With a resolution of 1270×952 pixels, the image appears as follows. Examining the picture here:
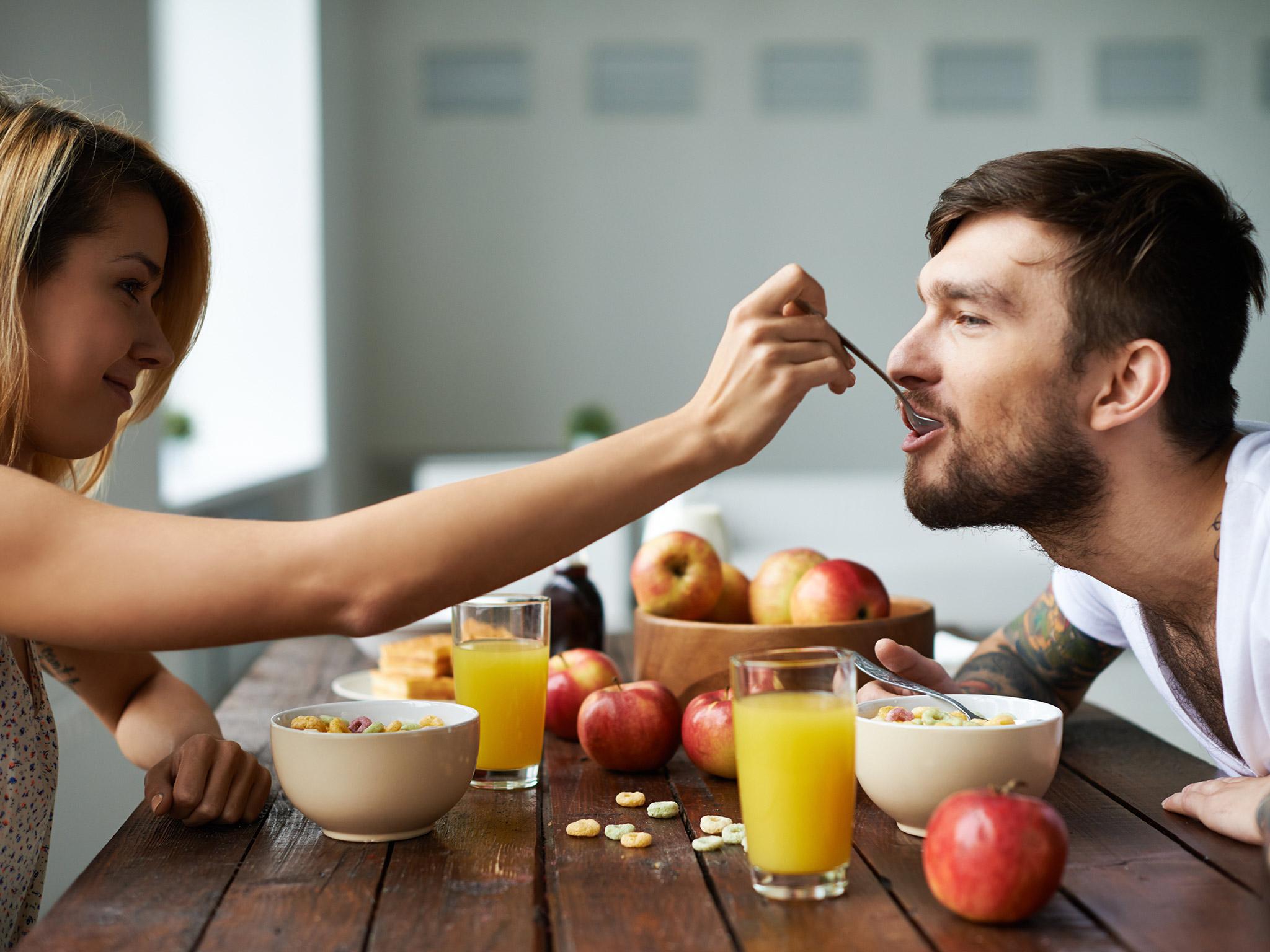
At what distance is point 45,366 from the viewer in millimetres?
1085

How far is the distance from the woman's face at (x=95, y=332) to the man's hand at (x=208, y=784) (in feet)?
1.10

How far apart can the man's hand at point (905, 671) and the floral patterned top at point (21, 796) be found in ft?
2.66

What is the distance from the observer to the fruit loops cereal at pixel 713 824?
38.1 inches

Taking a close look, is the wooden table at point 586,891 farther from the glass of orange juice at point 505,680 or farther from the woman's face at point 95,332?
the woman's face at point 95,332

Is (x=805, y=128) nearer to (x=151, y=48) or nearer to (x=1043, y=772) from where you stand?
(x=151, y=48)

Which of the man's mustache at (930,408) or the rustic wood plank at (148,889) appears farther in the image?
the man's mustache at (930,408)

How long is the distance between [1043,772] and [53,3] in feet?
6.89

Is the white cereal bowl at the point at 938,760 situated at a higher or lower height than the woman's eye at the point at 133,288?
lower

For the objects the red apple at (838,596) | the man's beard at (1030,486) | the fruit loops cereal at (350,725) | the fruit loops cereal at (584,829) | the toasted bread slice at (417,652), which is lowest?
the toasted bread slice at (417,652)

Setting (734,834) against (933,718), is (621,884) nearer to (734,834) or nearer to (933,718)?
(734,834)

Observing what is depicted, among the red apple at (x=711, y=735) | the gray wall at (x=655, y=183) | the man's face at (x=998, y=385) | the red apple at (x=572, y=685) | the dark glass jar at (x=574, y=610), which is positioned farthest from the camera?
the gray wall at (x=655, y=183)

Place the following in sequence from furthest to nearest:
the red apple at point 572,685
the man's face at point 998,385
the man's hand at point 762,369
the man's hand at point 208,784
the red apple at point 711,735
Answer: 1. the red apple at point 572,685
2. the man's face at point 998,385
3. the red apple at point 711,735
4. the man's hand at point 208,784
5. the man's hand at point 762,369

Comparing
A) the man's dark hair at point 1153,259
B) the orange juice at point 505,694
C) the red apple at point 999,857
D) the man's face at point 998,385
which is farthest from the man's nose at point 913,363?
the red apple at point 999,857

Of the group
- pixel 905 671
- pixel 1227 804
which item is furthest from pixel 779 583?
pixel 1227 804
